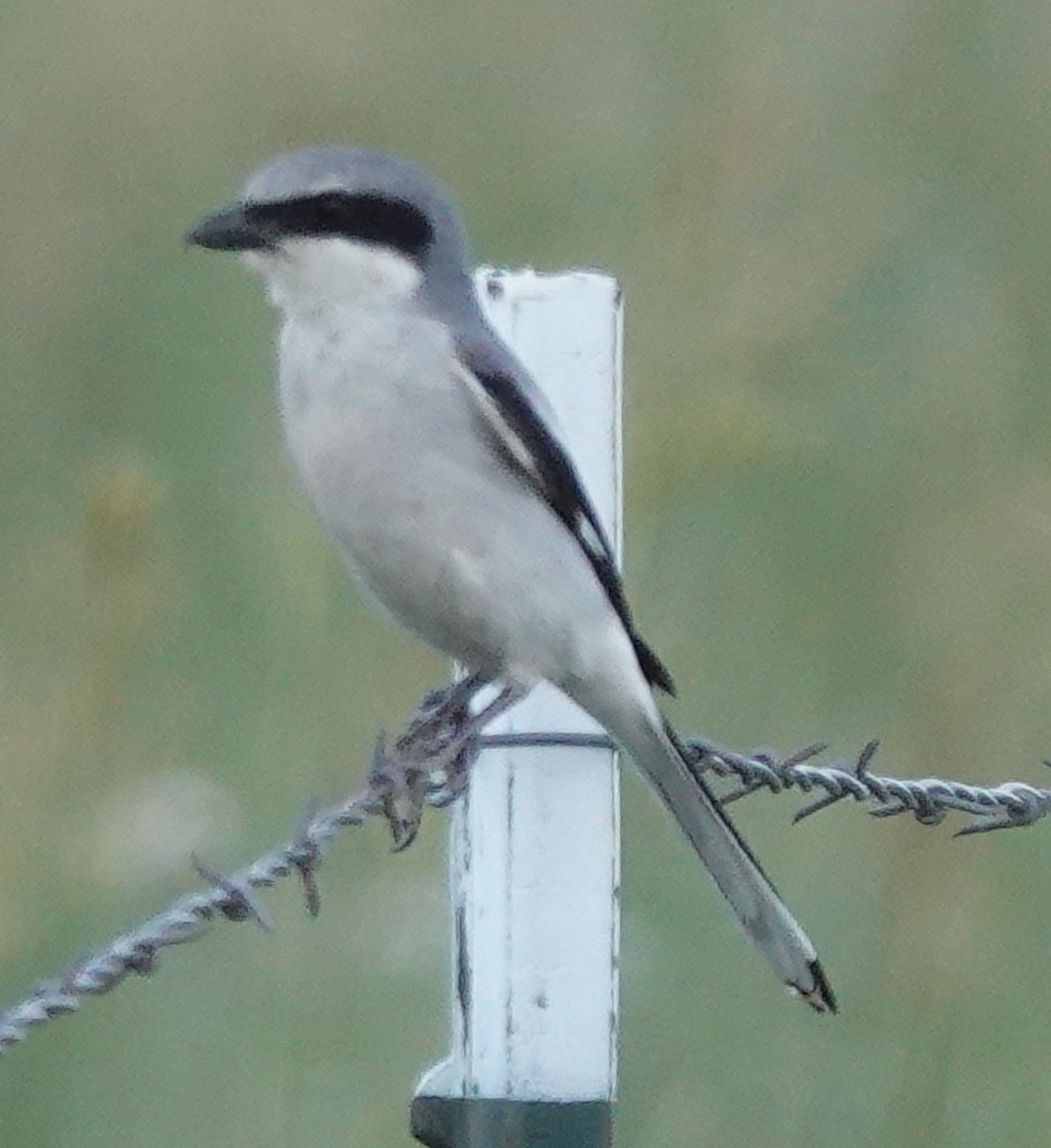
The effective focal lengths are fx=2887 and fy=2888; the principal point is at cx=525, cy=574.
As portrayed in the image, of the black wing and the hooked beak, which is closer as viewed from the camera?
the black wing

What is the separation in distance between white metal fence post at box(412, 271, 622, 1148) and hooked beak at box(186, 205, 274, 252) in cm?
46

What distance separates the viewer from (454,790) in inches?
105

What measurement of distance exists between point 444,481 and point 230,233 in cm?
36

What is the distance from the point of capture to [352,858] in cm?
370

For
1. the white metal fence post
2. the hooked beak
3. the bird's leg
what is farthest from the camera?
the hooked beak

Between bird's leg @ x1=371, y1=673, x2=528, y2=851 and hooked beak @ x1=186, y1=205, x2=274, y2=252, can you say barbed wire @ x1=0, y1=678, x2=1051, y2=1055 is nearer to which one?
bird's leg @ x1=371, y1=673, x2=528, y2=851

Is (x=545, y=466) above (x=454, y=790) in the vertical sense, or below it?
above

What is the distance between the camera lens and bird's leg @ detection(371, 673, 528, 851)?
2.70 meters

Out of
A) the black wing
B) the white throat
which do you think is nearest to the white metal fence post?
the black wing

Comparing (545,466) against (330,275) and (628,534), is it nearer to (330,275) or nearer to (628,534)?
(330,275)

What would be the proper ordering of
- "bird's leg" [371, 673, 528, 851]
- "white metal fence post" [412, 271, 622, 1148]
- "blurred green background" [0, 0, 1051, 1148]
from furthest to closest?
"blurred green background" [0, 0, 1051, 1148] < "bird's leg" [371, 673, 528, 851] < "white metal fence post" [412, 271, 622, 1148]

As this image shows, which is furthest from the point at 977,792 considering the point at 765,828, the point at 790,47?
the point at 790,47

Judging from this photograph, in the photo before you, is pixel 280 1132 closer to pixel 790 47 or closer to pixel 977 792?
pixel 977 792

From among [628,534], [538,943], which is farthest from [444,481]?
[628,534]
